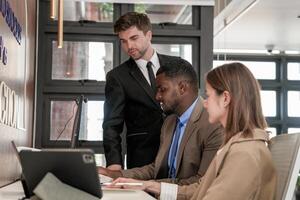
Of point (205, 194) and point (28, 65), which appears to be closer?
point (205, 194)

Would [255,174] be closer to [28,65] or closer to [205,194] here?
[205,194]

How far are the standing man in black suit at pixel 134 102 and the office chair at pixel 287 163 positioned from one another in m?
1.15

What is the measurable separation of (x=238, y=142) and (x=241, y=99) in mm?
145

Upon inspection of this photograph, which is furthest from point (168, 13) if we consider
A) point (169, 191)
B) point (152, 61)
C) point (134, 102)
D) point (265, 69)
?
point (265, 69)

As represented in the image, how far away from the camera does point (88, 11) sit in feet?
15.0

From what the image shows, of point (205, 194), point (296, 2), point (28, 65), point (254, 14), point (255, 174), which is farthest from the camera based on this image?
point (254, 14)

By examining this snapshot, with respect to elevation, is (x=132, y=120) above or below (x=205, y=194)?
above

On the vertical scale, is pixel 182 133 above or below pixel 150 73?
below

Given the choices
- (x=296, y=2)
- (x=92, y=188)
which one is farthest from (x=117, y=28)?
(x=296, y=2)

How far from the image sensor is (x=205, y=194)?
71.1 inches

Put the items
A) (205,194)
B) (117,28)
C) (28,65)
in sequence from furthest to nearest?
(28,65) < (117,28) < (205,194)

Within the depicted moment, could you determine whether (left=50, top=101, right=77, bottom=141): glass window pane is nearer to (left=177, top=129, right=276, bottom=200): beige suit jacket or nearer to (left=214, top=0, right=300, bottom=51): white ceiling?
(left=177, top=129, right=276, bottom=200): beige suit jacket

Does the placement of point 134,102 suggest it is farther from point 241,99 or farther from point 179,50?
point 179,50

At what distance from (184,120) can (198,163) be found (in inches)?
8.1
